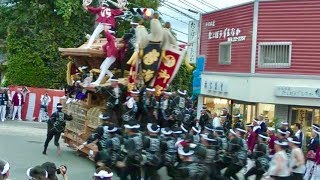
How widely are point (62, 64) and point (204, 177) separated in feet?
77.8

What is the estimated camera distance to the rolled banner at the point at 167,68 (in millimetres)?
16703

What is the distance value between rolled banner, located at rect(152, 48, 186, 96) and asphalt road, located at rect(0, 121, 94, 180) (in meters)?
3.14

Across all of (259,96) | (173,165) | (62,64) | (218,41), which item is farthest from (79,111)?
(62,64)

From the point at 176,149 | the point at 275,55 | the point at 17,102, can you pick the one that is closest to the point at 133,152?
the point at 176,149

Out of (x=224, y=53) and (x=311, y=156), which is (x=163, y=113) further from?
(x=224, y=53)

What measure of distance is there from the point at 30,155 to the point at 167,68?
17.5 ft

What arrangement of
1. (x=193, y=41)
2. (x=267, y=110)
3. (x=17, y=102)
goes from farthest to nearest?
(x=17, y=102) < (x=193, y=41) < (x=267, y=110)

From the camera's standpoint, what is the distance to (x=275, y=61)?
888 inches

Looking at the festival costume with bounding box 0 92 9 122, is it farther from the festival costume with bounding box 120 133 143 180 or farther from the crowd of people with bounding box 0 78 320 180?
the festival costume with bounding box 120 133 143 180

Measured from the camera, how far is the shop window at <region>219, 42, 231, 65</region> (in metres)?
25.5

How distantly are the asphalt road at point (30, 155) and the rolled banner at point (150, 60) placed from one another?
10.4 ft

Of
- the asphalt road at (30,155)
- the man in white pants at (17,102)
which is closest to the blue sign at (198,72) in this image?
the asphalt road at (30,155)

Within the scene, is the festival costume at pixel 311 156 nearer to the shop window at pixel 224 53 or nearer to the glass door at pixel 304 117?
the glass door at pixel 304 117

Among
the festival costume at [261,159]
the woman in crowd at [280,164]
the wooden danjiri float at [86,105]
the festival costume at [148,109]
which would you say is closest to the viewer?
the woman in crowd at [280,164]
